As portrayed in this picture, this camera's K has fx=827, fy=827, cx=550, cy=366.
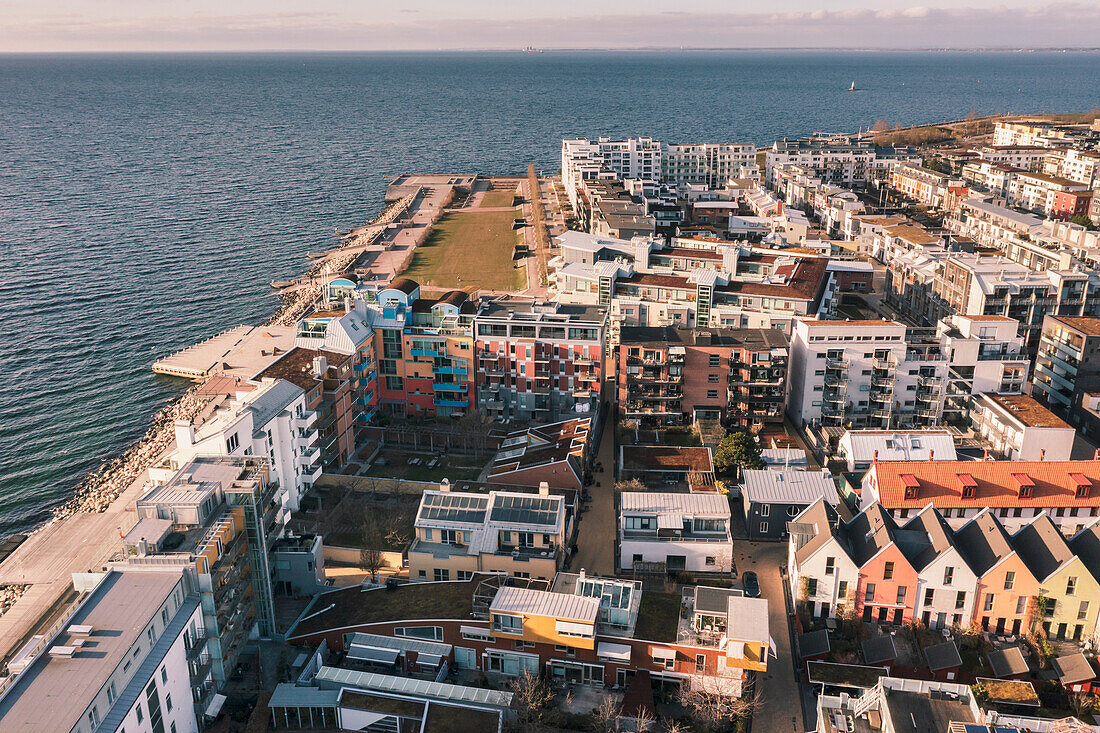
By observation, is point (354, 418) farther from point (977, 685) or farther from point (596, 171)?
point (596, 171)

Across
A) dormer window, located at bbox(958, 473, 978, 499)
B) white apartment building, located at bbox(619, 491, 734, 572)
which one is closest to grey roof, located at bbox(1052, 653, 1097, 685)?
dormer window, located at bbox(958, 473, 978, 499)

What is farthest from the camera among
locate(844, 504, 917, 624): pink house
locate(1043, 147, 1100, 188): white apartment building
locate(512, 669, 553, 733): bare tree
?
locate(1043, 147, 1100, 188): white apartment building

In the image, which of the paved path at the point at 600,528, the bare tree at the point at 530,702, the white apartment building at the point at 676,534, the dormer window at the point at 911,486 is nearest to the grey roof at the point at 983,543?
the dormer window at the point at 911,486

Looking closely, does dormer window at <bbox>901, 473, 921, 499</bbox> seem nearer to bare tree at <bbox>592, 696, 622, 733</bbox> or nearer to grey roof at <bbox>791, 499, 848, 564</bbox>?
grey roof at <bbox>791, 499, 848, 564</bbox>

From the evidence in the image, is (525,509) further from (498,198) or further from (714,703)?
(498,198)

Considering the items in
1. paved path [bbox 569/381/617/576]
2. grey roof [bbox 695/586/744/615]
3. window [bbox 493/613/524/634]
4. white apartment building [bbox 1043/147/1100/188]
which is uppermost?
white apartment building [bbox 1043/147/1100/188]
